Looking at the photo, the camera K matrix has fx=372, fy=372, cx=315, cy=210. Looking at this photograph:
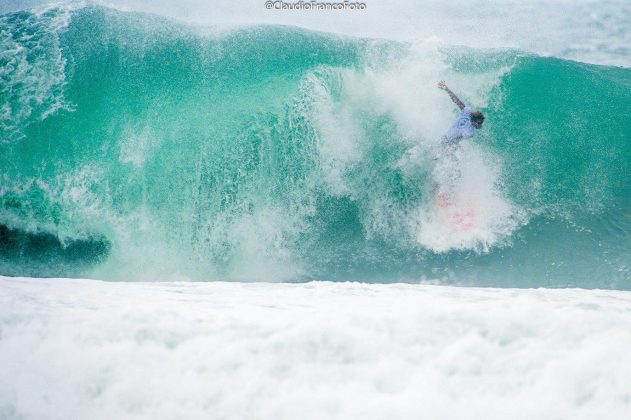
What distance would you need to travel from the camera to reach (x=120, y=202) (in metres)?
5.84

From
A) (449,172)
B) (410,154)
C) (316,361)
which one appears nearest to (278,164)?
(410,154)

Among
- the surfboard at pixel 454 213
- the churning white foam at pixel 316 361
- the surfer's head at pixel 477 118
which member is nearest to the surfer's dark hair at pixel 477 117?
the surfer's head at pixel 477 118

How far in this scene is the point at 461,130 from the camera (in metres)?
5.53

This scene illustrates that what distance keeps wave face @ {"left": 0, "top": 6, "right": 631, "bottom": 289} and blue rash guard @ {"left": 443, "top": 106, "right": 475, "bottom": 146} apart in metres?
0.32

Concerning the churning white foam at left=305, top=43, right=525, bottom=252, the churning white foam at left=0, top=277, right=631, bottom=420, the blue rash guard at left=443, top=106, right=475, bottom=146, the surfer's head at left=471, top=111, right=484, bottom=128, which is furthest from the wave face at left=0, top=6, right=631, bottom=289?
the churning white foam at left=0, top=277, right=631, bottom=420

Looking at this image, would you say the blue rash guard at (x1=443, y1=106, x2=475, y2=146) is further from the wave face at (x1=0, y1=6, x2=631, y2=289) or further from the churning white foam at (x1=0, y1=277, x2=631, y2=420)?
the churning white foam at (x1=0, y1=277, x2=631, y2=420)

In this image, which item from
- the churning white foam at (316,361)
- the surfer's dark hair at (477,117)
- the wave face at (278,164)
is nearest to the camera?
the churning white foam at (316,361)

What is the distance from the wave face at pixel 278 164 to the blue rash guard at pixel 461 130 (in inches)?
12.7

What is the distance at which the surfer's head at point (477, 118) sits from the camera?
17.3ft

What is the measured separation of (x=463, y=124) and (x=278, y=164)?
2859 millimetres

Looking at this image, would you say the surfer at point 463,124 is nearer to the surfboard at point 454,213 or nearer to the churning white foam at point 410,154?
the churning white foam at point 410,154

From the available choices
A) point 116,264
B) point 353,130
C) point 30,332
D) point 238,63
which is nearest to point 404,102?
point 353,130

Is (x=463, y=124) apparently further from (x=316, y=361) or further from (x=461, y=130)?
(x=316, y=361)

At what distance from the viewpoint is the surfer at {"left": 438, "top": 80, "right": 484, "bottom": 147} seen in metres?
5.29
